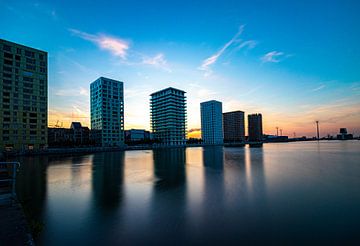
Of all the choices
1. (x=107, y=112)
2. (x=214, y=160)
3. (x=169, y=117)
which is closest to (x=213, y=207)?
(x=214, y=160)

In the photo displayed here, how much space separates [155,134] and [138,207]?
172 m

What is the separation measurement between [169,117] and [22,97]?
108m

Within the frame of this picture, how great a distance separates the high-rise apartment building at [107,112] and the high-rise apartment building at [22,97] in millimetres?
55452

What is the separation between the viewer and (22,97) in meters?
84.7

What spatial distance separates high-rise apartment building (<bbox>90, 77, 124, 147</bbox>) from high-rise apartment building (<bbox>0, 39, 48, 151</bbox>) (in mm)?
55452

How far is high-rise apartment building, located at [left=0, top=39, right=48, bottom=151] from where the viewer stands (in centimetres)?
8000

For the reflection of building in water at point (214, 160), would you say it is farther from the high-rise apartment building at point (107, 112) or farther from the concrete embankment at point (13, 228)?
the high-rise apartment building at point (107, 112)

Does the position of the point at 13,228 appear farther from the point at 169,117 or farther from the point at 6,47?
the point at 169,117

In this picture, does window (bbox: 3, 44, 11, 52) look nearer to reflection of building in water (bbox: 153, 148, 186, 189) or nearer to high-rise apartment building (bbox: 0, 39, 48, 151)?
high-rise apartment building (bbox: 0, 39, 48, 151)

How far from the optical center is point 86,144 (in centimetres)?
12294

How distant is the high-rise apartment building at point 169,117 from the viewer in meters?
174

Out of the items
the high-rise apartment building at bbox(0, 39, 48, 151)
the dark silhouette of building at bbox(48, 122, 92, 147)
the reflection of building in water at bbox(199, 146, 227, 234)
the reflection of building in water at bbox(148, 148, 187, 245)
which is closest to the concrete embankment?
the reflection of building in water at bbox(148, 148, 187, 245)

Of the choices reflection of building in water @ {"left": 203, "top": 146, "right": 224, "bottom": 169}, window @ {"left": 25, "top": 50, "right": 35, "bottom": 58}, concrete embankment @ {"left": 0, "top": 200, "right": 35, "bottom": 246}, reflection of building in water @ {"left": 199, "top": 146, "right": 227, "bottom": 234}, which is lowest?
reflection of building in water @ {"left": 203, "top": 146, "right": 224, "bottom": 169}

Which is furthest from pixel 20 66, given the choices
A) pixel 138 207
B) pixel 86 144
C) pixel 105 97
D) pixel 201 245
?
pixel 201 245
